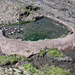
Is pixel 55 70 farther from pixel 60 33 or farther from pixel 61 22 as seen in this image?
pixel 61 22

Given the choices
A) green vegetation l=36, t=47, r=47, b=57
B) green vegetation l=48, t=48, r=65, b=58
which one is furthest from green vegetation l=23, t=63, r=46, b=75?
green vegetation l=48, t=48, r=65, b=58

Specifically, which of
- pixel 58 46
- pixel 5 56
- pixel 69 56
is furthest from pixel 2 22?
pixel 69 56

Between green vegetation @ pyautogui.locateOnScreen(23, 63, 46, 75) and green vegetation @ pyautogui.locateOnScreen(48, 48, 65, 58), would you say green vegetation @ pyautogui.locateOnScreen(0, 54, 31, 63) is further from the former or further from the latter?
green vegetation @ pyautogui.locateOnScreen(48, 48, 65, 58)

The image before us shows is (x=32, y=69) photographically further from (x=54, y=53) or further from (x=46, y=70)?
(x=54, y=53)

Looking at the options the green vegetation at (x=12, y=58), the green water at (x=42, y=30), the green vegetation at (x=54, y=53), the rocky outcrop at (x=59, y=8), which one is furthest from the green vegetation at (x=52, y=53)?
the rocky outcrop at (x=59, y=8)

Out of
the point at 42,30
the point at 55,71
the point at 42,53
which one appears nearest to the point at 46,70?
the point at 55,71
